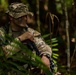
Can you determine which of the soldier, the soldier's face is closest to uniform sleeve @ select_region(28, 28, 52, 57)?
the soldier

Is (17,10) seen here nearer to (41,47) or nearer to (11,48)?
(41,47)

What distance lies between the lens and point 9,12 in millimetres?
3072

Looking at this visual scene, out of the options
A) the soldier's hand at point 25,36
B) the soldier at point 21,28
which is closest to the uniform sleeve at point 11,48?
the soldier at point 21,28

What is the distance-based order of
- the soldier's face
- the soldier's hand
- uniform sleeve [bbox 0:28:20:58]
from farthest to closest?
the soldier's face → the soldier's hand → uniform sleeve [bbox 0:28:20:58]

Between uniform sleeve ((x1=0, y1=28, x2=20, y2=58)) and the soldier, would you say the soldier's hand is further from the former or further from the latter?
uniform sleeve ((x1=0, y1=28, x2=20, y2=58))

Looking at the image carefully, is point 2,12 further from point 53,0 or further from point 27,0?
point 53,0

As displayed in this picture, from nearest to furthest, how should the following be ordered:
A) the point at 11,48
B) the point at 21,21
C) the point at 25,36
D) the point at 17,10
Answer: the point at 11,48 → the point at 25,36 → the point at 21,21 → the point at 17,10

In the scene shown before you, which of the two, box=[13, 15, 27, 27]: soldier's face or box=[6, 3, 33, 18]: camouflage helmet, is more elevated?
box=[6, 3, 33, 18]: camouflage helmet

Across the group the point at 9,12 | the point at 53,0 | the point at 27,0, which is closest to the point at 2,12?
the point at 27,0

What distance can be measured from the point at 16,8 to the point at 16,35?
0.22 m

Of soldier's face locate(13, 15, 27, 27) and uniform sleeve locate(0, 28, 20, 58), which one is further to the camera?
soldier's face locate(13, 15, 27, 27)

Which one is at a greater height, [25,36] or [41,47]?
[25,36]

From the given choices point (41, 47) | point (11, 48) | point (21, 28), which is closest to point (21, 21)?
point (21, 28)

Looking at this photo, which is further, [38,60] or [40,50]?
[40,50]
